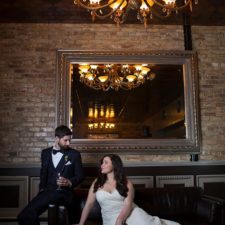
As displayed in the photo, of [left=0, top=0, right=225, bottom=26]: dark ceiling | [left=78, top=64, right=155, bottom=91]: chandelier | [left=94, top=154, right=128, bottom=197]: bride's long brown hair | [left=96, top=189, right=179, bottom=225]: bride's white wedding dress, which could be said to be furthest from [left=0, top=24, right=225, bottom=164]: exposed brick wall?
[left=96, top=189, right=179, bottom=225]: bride's white wedding dress

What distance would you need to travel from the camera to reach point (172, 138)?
6.00 metres

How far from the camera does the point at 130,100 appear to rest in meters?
6.11

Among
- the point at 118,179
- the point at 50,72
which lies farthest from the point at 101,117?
the point at 118,179

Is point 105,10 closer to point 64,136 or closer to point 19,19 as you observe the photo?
point 19,19

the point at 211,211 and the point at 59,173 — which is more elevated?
the point at 59,173

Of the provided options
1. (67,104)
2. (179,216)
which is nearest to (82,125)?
(67,104)

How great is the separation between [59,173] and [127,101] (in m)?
2.64

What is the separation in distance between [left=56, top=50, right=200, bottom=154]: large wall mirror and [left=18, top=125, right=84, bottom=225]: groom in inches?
73.7

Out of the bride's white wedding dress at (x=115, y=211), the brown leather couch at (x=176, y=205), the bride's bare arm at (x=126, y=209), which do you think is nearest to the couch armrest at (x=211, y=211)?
the brown leather couch at (x=176, y=205)

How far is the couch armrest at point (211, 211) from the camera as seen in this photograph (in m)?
3.94

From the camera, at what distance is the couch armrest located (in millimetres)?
3943

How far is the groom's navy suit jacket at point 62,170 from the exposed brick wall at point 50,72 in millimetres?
1944

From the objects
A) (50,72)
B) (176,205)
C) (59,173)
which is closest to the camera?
(59,173)

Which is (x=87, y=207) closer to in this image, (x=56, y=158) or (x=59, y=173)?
(x=59, y=173)
